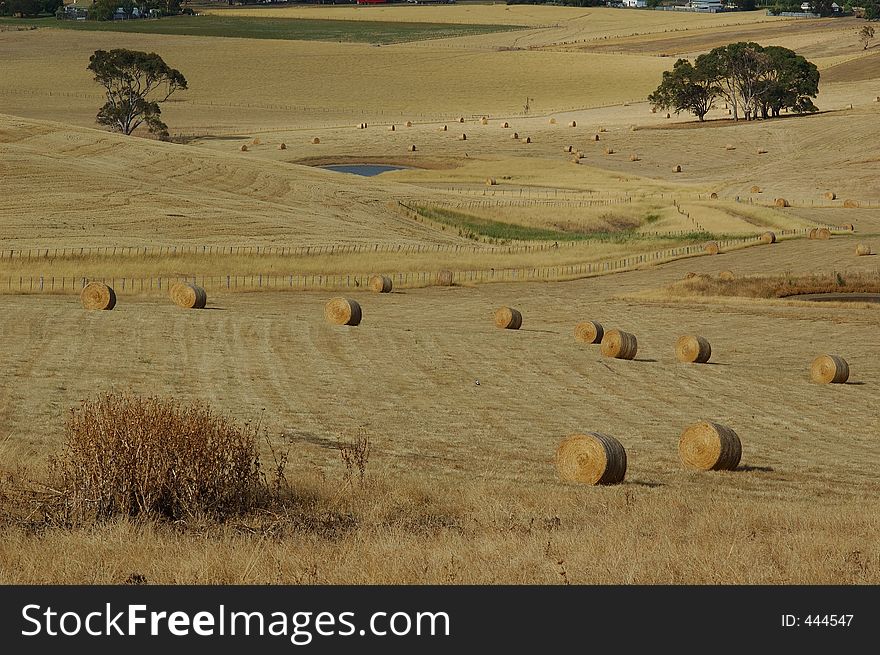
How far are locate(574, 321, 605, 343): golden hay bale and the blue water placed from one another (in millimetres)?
79238

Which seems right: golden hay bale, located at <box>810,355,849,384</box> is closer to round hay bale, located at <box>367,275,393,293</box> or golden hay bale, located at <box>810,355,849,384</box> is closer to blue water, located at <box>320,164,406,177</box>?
round hay bale, located at <box>367,275,393,293</box>

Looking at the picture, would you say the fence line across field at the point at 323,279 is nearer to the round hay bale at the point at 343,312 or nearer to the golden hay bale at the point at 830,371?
the round hay bale at the point at 343,312

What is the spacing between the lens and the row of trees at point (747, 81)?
5399 inches

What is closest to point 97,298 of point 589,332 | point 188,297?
point 188,297

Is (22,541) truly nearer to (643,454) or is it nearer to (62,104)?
(643,454)

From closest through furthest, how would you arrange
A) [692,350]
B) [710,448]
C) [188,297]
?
[710,448] → [692,350] → [188,297]

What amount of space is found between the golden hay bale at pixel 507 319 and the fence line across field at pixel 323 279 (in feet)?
48.4

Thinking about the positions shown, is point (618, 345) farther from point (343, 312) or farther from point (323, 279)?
point (323, 279)

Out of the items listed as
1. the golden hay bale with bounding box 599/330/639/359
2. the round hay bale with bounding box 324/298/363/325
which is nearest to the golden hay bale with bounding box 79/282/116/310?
the round hay bale with bounding box 324/298/363/325

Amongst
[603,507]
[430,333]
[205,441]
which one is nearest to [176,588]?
[205,441]

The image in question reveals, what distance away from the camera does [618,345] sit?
40.1 m

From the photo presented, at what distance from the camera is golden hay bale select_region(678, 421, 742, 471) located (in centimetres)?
2409

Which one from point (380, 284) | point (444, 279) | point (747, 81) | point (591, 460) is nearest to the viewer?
point (591, 460)

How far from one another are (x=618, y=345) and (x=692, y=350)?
237 centimetres
